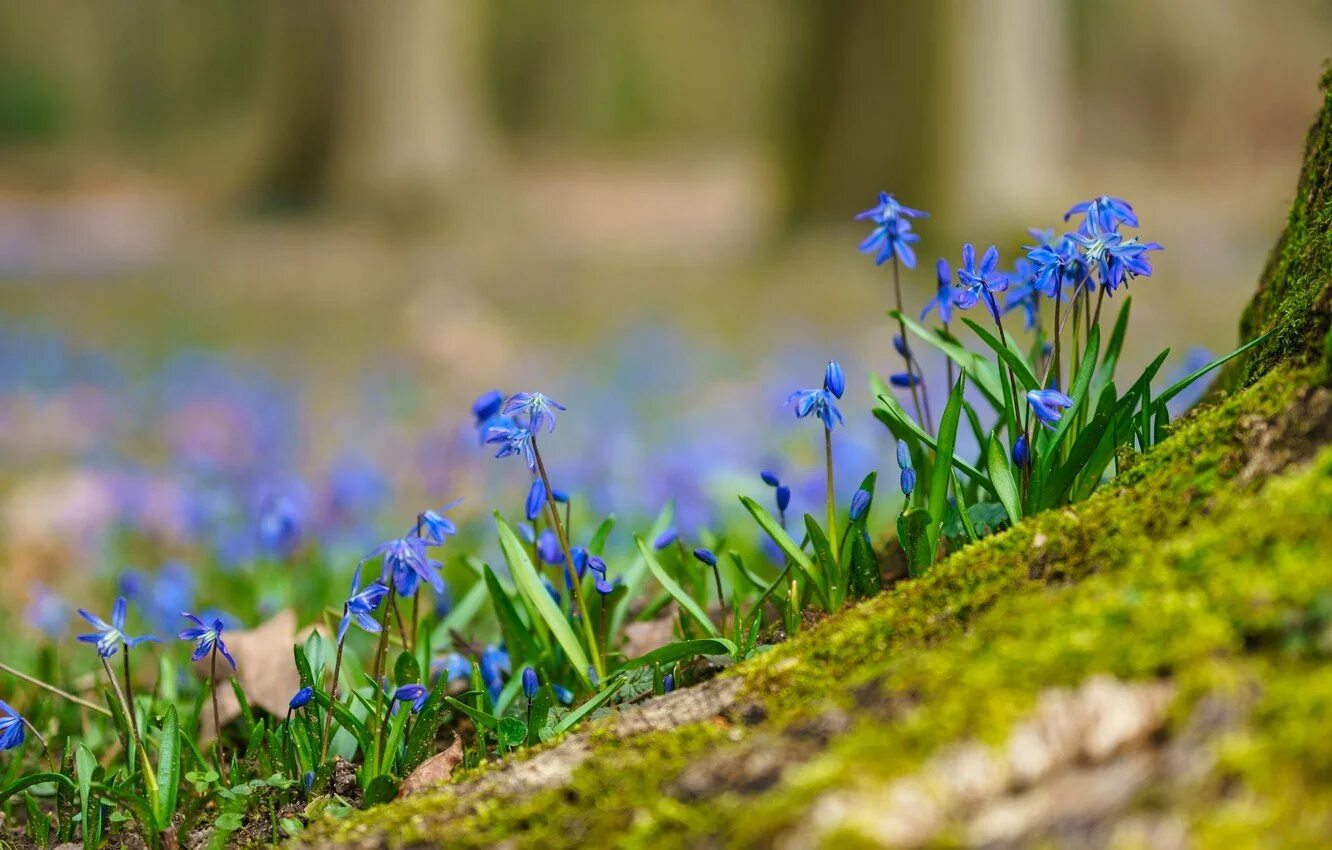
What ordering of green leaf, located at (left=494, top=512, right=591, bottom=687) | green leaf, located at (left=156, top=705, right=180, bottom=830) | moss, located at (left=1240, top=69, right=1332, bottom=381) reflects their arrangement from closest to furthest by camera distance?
moss, located at (left=1240, top=69, right=1332, bottom=381)
green leaf, located at (left=156, top=705, right=180, bottom=830)
green leaf, located at (left=494, top=512, right=591, bottom=687)

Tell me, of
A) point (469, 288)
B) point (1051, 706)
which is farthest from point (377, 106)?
point (1051, 706)

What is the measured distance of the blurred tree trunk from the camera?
1266cm

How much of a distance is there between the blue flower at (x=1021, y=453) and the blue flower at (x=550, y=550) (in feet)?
2.97

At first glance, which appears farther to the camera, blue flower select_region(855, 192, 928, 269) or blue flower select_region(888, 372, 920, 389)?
blue flower select_region(888, 372, 920, 389)

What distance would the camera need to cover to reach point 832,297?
364 inches

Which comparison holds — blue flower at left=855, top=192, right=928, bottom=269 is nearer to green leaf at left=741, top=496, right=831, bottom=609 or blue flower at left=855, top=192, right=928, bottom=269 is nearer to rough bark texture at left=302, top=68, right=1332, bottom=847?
green leaf at left=741, top=496, right=831, bottom=609

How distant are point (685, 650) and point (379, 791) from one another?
0.53 m

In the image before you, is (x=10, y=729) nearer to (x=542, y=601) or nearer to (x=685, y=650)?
(x=542, y=601)

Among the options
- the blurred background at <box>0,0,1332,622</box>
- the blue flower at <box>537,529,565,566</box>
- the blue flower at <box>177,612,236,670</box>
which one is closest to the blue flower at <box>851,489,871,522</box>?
the blue flower at <box>537,529,565,566</box>

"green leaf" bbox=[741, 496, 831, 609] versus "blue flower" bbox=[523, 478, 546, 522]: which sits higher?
"blue flower" bbox=[523, 478, 546, 522]

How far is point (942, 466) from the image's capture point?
194 centimetres

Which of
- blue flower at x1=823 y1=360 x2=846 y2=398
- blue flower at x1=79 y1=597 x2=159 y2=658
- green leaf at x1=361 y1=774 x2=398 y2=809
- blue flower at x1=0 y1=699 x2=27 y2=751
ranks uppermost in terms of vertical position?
blue flower at x1=823 y1=360 x2=846 y2=398

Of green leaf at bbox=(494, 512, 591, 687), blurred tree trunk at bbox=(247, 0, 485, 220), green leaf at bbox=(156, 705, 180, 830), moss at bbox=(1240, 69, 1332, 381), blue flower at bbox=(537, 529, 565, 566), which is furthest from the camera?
blurred tree trunk at bbox=(247, 0, 485, 220)

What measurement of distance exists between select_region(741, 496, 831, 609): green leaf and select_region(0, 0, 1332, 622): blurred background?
143cm
